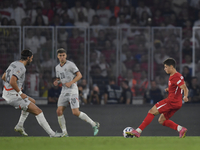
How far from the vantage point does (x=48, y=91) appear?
8.77 metres

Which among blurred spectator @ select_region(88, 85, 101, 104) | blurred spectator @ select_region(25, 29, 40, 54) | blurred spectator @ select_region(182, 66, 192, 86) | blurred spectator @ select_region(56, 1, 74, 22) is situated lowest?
blurred spectator @ select_region(88, 85, 101, 104)

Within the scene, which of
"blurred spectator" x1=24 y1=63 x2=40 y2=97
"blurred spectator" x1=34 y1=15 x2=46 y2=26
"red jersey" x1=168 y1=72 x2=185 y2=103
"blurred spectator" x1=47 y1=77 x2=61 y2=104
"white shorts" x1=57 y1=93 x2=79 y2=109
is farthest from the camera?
"blurred spectator" x1=34 y1=15 x2=46 y2=26

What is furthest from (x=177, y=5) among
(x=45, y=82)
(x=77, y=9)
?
(x=45, y=82)

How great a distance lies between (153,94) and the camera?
919cm

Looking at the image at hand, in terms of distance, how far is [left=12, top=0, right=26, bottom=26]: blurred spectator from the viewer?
11.3 m

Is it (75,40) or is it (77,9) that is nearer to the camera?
(75,40)

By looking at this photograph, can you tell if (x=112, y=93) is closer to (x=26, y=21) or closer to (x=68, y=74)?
(x=68, y=74)

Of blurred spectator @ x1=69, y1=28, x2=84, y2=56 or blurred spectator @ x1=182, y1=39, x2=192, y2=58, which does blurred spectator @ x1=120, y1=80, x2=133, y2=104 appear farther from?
blurred spectator @ x1=182, y1=39, x2=192, y2=58

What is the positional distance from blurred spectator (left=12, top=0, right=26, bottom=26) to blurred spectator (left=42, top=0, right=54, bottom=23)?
69 cm

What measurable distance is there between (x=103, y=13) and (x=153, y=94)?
3932 millimetres

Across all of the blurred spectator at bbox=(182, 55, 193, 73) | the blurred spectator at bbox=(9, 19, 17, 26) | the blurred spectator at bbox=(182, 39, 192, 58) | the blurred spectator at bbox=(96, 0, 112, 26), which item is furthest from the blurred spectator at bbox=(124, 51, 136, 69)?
the blurred spectator at bbox=(9, 19, 17, 26)

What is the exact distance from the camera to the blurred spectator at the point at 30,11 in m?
11.5

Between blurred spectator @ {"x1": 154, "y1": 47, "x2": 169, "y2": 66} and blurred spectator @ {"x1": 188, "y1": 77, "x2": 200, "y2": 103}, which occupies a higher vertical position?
blurred spectator @ {"x1": 154, "y1": 47, "x2": 169, "y2": 66}

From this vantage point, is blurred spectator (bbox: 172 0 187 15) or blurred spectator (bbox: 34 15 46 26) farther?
blurred spectator (bbox: 172 0 187 15)
